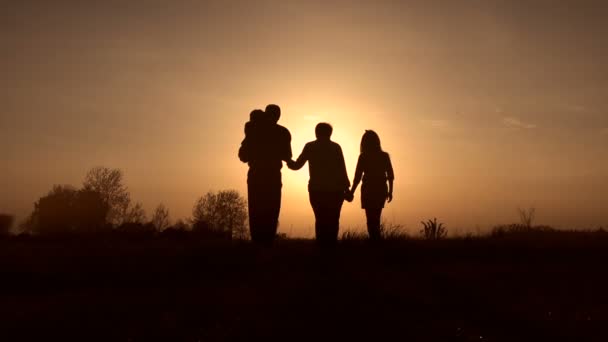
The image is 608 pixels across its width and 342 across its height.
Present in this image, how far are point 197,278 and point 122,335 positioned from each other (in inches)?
127

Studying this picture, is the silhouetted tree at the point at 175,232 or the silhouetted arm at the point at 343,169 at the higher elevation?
the silhouetted arm at the point at 343,169

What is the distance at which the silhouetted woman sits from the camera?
38.4 ft

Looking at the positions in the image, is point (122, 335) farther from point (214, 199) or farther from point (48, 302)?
point (214, 199)

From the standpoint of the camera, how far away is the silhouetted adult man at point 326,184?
10.2m

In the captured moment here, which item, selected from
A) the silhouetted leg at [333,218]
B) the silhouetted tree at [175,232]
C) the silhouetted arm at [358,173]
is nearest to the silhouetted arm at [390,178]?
the silhouetted arm at [358,173]

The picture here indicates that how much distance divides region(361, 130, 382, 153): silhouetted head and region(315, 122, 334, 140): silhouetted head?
67.3 inches

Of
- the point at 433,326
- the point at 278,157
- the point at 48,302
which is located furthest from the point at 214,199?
the point at 433,326

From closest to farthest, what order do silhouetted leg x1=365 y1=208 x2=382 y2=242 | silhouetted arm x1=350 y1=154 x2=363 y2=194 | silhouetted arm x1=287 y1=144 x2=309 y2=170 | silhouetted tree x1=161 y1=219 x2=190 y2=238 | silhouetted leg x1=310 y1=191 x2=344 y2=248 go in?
silhouetted leg x1=310 y1=191 x2=344 y2=248, silhouetted arm x1=287 y1=144 x2=309 y2=170, silhouetted arm x1=350 y1=154 x2=363 y2=194, silhouetted leg x1=365 y1=208 x2=382 y2=242, silhouetted tree x1=161 y1=219 x2=190 y2=238

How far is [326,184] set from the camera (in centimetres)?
1018

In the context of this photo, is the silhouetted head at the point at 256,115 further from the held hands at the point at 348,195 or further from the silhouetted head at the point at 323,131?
the held hands at the point at 348,195

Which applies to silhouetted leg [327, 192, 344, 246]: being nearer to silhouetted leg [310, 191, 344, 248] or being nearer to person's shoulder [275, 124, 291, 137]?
silhouetted leg [310, 191, 344, 248]

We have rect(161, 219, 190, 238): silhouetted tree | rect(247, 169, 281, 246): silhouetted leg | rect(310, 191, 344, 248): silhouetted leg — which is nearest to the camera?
rect(310, 191, 344, 248): silhouetted leg

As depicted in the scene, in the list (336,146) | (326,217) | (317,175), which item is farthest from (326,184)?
(336,146)

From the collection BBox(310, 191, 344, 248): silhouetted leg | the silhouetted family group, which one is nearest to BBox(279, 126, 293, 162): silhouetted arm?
the silhouetted family group
